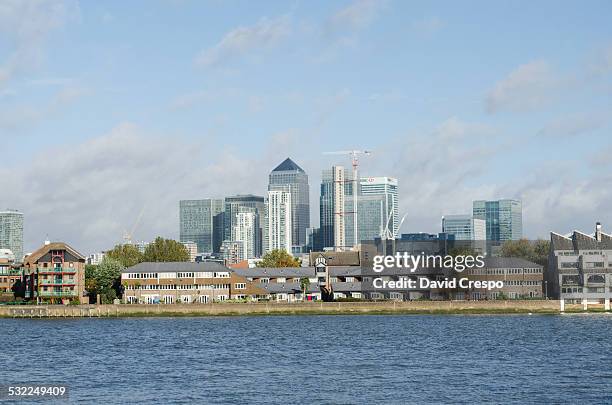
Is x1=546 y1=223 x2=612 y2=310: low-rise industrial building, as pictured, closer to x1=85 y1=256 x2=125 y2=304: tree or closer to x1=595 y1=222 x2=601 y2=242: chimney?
x1=595 y1=222 x2=601 y2=242: chimney

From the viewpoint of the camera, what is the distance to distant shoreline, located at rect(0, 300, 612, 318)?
164 meters

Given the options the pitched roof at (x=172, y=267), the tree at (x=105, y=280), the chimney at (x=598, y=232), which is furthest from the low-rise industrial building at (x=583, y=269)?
the tree at (x=105, y=280)

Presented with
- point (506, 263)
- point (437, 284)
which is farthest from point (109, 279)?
point (506, 263)

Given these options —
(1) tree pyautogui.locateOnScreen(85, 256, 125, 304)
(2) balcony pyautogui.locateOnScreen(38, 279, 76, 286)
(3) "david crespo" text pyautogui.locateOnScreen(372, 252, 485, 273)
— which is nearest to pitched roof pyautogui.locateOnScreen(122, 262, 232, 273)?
(1) tree pyautogui.locateOnScreen(85, 256, 125, 304)

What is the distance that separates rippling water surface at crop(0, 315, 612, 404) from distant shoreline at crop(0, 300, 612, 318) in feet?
89.1

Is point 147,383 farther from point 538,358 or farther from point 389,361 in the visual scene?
Result: point 538,358

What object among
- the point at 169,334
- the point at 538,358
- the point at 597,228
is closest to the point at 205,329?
the point at 169,334

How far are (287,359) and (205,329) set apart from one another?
44.7 meters

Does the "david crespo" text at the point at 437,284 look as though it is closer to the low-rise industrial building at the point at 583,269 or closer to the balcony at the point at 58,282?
the low-rise industrial building at the point at 583,269

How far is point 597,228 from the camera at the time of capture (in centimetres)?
17662

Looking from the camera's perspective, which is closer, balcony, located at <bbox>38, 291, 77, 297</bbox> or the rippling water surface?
the rippling water surface

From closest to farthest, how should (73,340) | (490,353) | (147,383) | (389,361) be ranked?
(147,383) < (389,361) < (490,353) < (73,340)

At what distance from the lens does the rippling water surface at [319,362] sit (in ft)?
209

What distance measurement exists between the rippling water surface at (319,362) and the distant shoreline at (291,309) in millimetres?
27150
